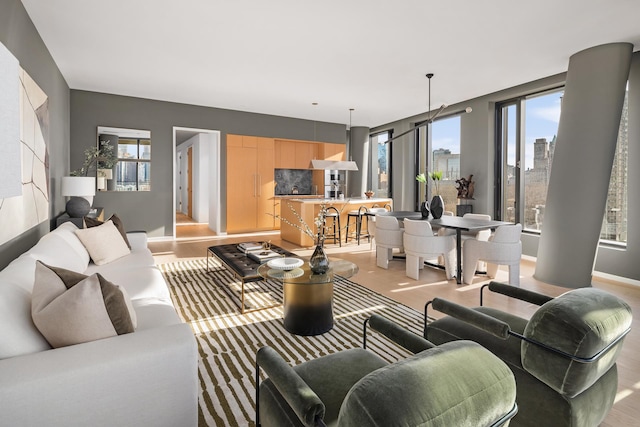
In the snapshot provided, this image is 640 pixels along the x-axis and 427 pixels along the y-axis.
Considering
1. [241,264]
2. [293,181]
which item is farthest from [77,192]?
[293,181]

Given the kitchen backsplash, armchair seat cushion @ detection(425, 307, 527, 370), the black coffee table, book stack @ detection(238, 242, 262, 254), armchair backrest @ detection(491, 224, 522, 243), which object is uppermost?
the kitchen backsplash

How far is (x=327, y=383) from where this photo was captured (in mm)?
1352

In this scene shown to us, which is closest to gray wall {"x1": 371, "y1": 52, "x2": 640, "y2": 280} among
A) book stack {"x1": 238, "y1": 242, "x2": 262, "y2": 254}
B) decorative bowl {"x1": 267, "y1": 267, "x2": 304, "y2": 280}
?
decorative bowl {"x1": 267, "y1": 267, "x2": 304, "y2": 280}

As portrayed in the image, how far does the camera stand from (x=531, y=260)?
18.3 ft

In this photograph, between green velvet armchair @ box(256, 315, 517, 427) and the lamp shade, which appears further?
the lamp shade

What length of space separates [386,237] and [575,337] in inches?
139

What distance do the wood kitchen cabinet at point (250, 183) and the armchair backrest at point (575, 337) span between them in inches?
281

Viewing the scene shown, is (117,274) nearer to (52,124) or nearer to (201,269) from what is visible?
(201,269)

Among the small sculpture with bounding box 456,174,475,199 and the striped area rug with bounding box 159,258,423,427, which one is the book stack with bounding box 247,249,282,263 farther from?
the small sculpture with bounding box 456,174,475,199

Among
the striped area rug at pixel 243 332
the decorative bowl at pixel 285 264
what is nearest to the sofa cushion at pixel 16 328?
the striped area rug at pixel 243 332

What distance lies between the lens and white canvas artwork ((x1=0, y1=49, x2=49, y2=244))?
2744 mm

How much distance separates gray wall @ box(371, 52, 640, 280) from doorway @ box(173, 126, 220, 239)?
447 centimetres

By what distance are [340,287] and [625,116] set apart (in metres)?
4.26

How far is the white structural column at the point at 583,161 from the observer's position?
396 cm
